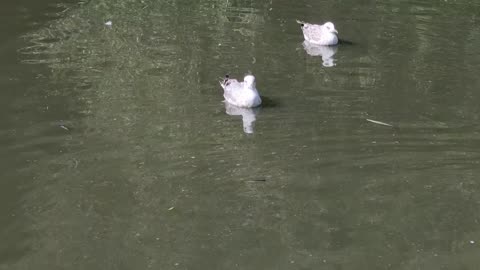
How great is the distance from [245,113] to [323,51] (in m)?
3.38

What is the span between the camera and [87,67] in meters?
10.6

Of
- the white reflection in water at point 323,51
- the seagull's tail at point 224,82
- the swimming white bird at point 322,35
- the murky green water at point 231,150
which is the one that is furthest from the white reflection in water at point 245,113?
the swimming white bird at point 322,35

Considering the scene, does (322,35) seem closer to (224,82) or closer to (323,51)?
(323,51)

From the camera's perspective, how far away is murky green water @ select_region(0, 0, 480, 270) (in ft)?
20.4

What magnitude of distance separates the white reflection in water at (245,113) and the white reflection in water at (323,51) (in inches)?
105

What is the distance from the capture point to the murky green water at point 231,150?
20.4 ft

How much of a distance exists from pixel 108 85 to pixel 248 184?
355 centimetres

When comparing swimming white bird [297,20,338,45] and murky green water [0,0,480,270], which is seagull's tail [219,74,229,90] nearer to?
murky green water [0,0,480,270]

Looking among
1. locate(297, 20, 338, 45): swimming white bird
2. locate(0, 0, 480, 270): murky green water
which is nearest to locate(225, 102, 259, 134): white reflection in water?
locate(0, 0, 480, 270): murky green water

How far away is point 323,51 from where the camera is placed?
12.0 metres

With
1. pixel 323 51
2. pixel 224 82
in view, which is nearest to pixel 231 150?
pixel 224 82

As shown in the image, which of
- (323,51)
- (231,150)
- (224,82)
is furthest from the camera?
(323,51)

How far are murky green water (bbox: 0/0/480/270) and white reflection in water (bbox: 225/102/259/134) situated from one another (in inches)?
1.4

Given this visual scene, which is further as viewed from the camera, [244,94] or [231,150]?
[244,94]
